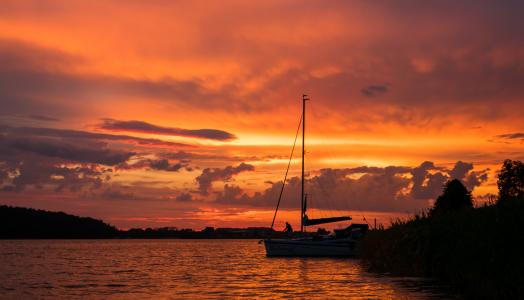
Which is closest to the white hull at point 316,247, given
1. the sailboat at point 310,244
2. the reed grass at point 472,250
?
the sailboat at point 310,244

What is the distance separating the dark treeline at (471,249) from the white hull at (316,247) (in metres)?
29.2

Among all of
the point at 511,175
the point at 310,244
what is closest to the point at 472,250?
the point at 310,244

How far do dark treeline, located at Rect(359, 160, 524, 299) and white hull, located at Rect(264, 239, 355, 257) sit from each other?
→ 29.2m

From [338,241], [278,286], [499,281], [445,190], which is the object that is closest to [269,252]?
[338,241]

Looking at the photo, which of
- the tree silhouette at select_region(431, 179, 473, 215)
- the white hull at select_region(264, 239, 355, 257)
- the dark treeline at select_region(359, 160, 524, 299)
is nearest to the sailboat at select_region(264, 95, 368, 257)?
the white hull at select_region(264, 239, 355, 257)

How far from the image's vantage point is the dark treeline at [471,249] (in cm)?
1975

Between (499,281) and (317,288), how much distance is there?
1556 centimetres

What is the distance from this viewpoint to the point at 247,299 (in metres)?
29.6

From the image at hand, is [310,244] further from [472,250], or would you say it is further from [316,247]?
[472,250]

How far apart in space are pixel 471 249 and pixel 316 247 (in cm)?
4958

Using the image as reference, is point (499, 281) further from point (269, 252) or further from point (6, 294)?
point (269, 252)

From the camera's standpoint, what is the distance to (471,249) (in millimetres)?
23438

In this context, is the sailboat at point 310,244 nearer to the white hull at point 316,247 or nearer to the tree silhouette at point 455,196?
the white hull at point 316,247

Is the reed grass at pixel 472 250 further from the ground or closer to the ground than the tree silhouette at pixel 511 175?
closer to the ground
